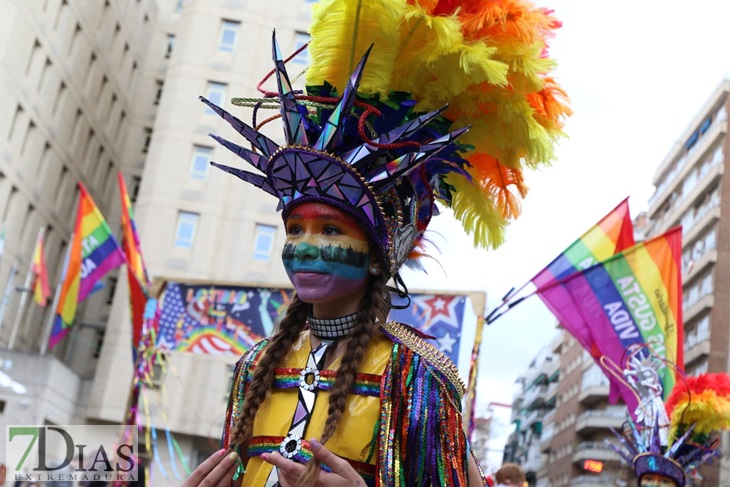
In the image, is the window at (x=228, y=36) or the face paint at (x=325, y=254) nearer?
the face paint at (x=325, y=254)

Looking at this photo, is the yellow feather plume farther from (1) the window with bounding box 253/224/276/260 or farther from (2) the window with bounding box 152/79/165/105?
(2) the window with bounding box 152/79/165/105

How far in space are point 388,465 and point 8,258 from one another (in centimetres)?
3496

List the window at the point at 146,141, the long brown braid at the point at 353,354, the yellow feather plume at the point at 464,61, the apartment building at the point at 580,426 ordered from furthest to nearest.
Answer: the apartment building at the point at 580,426 → the window at the point at 146,141 → the yellow feather plume at the point at 464,61 → the long brown braid at the point at 353,354

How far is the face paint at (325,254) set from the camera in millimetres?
3654

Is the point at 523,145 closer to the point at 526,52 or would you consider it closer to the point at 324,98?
the point at 526,52

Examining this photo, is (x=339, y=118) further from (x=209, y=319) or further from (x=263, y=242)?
(x=263, y=242)

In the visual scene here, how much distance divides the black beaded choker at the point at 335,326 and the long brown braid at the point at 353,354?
0.13 feet

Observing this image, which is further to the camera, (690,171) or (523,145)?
(690,171)

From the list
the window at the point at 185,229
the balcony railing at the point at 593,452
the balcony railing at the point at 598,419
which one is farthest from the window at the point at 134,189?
the balcony railing at the point at 593,452

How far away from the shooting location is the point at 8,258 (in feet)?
119

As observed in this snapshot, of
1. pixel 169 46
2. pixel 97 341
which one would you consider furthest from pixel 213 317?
pixel 169 46

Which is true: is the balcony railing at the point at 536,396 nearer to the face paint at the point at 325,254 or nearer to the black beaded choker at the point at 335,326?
the black beaded choker at the point at 335,326

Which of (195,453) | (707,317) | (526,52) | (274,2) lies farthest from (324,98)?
(707,317)

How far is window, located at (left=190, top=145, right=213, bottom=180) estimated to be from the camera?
37.6m
